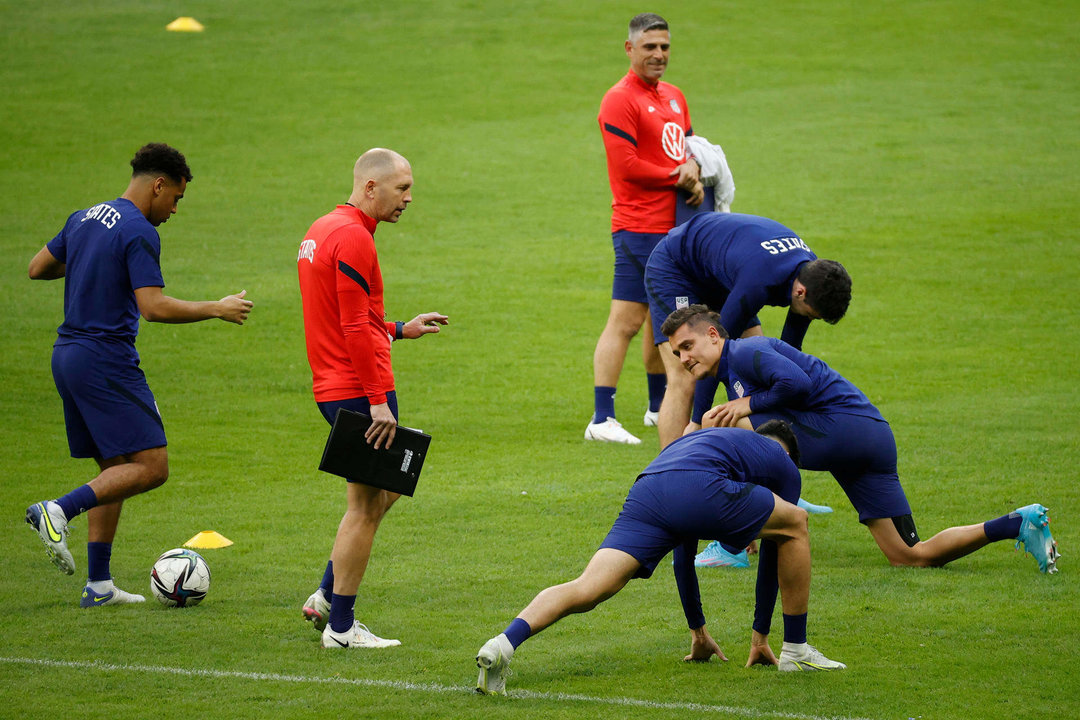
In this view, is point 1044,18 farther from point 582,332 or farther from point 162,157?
point 162,157

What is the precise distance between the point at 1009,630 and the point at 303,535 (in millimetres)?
4197

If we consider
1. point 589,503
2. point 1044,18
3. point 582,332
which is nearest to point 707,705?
point 589,503

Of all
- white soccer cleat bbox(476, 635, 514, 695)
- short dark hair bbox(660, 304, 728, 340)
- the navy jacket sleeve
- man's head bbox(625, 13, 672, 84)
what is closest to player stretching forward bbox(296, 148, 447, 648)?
white soccer cleat bbox(476, 635, 514, 695)

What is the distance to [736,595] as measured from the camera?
6.95 metres

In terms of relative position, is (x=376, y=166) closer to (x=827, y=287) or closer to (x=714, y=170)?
(x=827, y=287)

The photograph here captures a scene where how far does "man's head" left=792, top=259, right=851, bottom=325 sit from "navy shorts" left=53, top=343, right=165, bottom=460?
350 centimetres

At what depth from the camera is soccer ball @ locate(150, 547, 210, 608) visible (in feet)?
22.1

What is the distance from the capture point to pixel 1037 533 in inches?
270

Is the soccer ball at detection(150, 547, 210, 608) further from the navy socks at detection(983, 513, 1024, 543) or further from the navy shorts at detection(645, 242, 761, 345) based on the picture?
the navy socks at detection(983, 513, 1024, 543)

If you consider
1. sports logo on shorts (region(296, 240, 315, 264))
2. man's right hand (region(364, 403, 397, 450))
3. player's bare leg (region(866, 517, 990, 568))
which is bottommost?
player's bare leg (region(866, 517, 990, 568))

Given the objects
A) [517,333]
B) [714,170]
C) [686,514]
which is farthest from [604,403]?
[686,514]

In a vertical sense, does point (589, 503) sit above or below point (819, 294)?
below

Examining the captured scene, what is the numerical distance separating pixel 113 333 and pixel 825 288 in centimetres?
373

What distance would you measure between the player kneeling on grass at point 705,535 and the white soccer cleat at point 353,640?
Answer: 84cm
